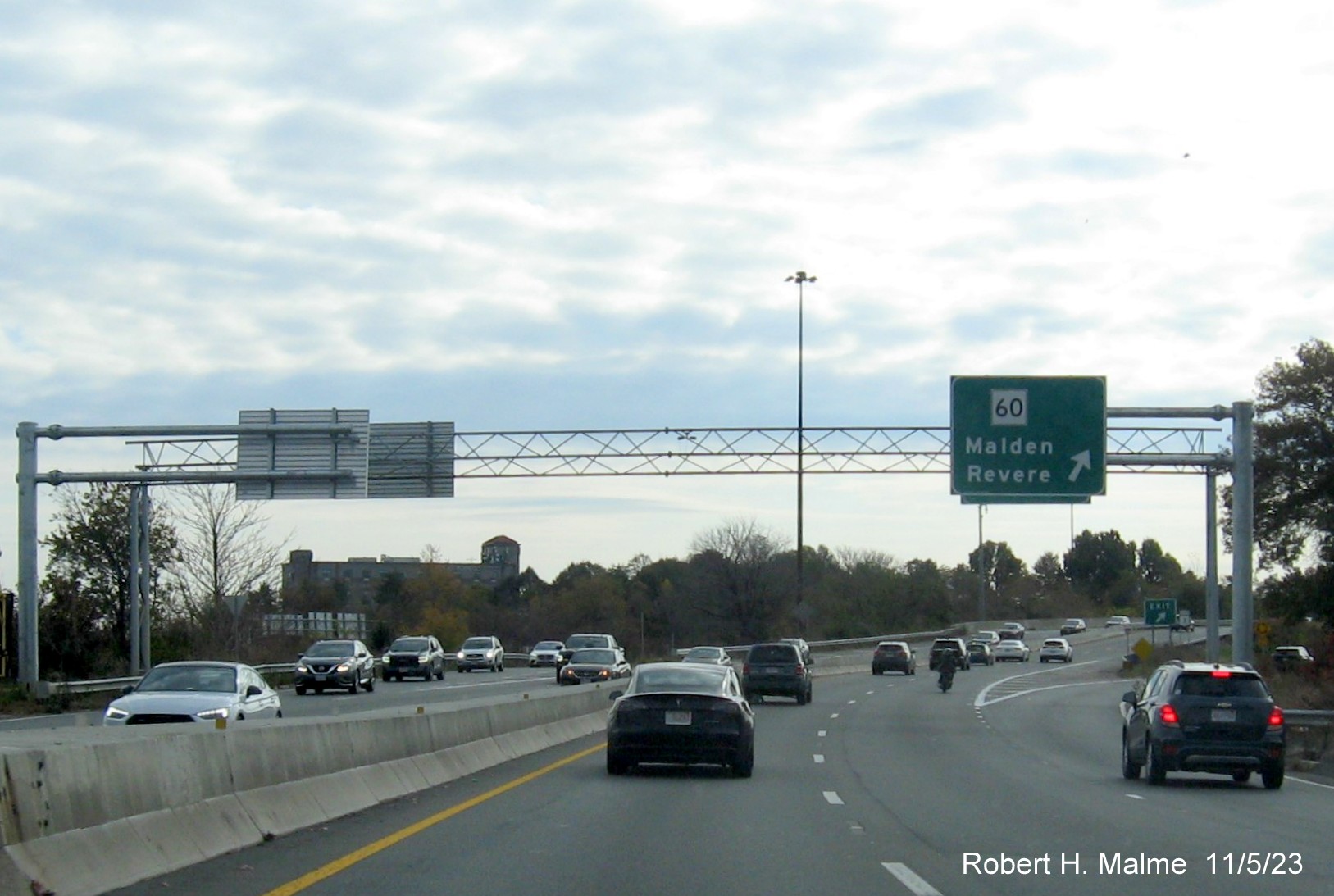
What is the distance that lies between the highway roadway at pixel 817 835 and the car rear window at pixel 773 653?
17764 mm

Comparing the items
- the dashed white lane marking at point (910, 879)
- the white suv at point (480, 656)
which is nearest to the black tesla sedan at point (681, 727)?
the dashed white lane marking at point (910, 879)

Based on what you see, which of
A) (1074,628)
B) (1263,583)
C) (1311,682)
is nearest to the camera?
(1311,682)

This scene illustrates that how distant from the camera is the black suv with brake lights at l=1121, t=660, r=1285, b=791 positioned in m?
21.0

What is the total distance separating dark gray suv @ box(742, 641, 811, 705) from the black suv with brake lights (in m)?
23.0

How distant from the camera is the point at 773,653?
44719 mm

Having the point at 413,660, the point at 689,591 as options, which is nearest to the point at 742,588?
the point at 689,591

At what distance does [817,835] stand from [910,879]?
2827 millimetres

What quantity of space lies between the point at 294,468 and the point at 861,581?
107028 millimetres

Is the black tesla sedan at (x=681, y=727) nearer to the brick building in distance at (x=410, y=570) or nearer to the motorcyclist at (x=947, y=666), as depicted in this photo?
the motorcyclist at (x=947, y=666)

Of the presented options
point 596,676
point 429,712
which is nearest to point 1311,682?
point 596,676

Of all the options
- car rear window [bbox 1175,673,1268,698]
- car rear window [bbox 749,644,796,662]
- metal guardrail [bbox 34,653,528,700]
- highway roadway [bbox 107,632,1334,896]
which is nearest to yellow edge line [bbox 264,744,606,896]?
highway roadway [bbox 107,632,1334,896]

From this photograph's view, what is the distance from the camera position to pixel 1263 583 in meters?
68.2

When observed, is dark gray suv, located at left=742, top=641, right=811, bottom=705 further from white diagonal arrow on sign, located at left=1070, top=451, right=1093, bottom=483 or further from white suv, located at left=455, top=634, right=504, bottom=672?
white suv, located at left=455, top=634, right=504, bottom=672

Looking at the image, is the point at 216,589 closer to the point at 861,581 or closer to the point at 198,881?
the point at 198,881
